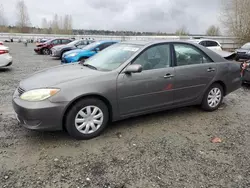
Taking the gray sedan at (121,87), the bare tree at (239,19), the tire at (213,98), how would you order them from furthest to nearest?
1. the bare tree at (239,19)
2. the tire at (213,98)
3. the gray sedan at (121,87)

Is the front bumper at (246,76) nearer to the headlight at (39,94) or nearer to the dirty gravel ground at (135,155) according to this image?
the dirty gravel ground at (135,155)

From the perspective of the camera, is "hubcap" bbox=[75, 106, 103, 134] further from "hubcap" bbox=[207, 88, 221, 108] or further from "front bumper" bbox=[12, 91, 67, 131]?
"hubcap" bbox=[207, 88, 221, 108]

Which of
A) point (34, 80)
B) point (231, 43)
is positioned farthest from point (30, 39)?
point (34, 80)

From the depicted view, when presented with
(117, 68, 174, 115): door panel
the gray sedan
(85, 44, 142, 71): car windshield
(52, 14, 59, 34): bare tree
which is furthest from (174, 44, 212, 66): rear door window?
(52, 14, 59, 34): bare tree

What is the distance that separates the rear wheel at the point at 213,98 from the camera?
476cm

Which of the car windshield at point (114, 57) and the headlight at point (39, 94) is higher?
the car windshield at point (114, 57)

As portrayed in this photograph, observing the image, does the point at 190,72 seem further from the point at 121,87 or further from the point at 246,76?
the point at 246,76

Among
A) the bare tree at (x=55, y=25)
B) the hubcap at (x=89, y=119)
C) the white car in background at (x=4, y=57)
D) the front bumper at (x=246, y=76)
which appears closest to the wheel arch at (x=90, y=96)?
the hubcap at (x=89, y=119)

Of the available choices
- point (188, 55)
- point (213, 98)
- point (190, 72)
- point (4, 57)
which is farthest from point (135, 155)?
point (4, 57)

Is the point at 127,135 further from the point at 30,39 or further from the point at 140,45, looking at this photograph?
the point at 30,39

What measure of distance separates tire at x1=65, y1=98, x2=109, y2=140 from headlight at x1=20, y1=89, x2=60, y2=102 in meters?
0.37

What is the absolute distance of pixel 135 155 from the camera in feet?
10.3

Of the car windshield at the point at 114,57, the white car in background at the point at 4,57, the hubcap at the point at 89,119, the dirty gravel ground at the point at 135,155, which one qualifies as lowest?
the dirty gravel ground at the point at 135,155

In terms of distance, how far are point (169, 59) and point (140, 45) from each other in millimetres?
602
